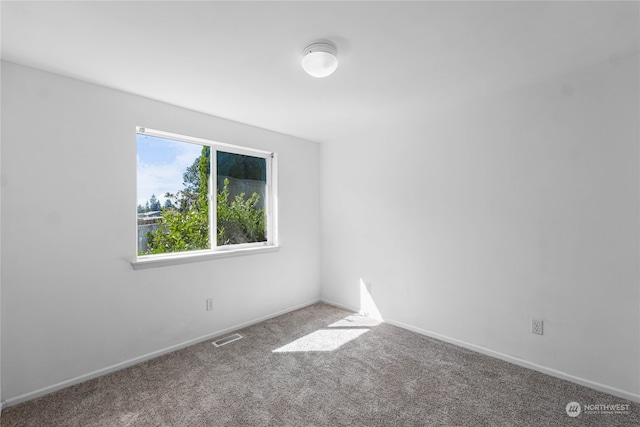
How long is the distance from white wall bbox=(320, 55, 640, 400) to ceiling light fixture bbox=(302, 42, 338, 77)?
5.16 ft

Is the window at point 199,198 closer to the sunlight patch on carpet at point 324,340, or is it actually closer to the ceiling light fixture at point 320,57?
the sunlight patch on carpet at point 324,340

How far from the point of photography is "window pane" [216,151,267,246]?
11.3 feet

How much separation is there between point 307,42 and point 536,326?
2.83 meters

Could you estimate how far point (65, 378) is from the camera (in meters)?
2.27

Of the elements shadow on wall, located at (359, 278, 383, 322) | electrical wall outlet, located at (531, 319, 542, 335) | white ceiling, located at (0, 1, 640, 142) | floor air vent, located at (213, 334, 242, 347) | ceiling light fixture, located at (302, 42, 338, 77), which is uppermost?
white ceiling, located at (0, 1, 640, 142)

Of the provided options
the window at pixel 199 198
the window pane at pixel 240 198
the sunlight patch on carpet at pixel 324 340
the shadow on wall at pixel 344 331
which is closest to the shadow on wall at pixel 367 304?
the shadow on wall at pixel 344 331

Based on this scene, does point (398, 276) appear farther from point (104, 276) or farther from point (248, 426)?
point (104, 276)

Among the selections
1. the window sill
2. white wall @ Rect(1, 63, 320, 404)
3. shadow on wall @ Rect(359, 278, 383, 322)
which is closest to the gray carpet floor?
white wall @ Rect(1, 63, 320, 404)

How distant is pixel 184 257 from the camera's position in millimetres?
2904

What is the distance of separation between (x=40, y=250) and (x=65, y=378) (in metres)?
1.00

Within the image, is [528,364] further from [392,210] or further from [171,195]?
[171,195]

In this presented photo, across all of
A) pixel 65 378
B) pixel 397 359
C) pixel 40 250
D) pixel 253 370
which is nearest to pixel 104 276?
pixel 40 250

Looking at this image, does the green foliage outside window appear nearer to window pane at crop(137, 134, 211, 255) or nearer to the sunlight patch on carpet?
window pane at crop(137, 134, 211, 255)

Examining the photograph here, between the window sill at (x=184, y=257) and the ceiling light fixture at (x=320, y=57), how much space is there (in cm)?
209
